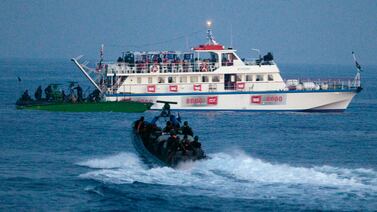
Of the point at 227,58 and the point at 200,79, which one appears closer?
the point at 200,79

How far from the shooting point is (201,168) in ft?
118

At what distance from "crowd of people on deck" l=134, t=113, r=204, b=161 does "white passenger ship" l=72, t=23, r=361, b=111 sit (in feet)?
75.4

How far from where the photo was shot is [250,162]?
37.9 meters

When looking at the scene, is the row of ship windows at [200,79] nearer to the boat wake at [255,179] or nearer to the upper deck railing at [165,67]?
the upper deck railing at [165,67]

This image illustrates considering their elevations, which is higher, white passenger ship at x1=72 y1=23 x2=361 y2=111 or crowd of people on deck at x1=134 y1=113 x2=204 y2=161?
white passenger ship at x1=72 y1=23 x2=361 y2=111

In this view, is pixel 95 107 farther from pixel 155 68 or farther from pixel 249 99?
pixel 249 99

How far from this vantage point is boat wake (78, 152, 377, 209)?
3180 centimetres

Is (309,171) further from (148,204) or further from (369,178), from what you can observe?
(148,204)

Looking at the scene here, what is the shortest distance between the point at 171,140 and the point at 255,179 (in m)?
4.32

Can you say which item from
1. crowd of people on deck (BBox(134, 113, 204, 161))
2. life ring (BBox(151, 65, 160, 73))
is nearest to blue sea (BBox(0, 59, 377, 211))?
crowd of people on deck (BBox(134, 113, 204, 161))

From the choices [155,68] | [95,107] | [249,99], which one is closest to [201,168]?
[95,107]

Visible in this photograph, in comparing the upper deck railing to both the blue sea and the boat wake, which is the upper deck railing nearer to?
the blue sea

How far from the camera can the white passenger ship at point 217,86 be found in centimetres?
6588

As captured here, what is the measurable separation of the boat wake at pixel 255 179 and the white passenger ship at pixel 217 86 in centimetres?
2693
